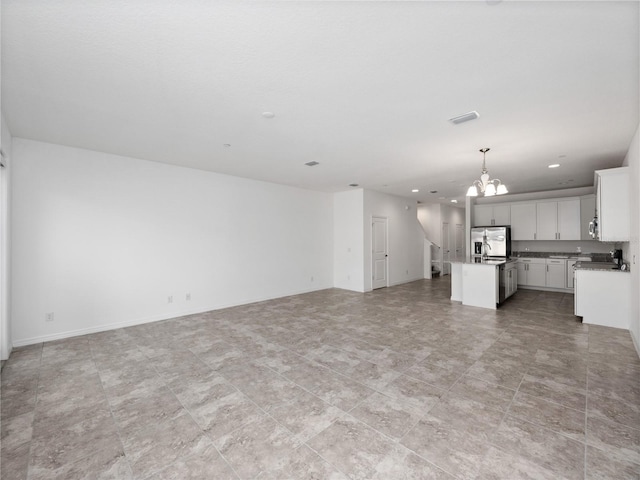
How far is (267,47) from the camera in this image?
196 cm

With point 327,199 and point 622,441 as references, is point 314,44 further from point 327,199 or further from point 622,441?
point 327,199

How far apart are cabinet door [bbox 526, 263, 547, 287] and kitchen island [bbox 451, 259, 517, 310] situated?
6.55ft

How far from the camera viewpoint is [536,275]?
763cm

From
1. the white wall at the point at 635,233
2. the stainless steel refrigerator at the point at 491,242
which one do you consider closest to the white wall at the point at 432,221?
the stainless steel refrigerator at the point at 491,242

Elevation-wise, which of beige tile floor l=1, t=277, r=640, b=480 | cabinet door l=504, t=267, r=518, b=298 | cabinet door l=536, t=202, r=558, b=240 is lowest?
beige tile floor l=1, t=277, r=640, b=480

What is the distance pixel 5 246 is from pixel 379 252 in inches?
287

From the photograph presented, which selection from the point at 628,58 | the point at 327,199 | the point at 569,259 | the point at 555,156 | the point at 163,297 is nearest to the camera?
the point at 628,58

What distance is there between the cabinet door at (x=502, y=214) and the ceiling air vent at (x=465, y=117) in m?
6.40

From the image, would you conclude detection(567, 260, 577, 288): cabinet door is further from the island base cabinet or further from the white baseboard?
the white baseboard

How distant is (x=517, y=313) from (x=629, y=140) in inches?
126

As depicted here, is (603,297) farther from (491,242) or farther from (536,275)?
(491,242)

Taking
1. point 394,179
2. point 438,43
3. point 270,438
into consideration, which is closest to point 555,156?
point 394,179

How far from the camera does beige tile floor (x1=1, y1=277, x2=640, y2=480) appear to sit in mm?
1780

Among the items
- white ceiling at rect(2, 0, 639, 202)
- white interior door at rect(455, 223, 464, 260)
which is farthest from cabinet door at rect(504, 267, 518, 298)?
white interior door at rect(455, 223, 464, 260)
